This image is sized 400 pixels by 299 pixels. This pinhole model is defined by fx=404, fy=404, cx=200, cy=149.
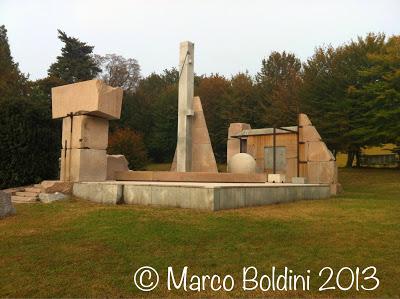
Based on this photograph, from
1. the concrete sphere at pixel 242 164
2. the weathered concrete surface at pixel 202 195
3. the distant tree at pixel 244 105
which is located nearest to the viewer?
the weathered concrete surface at pixel 202 195

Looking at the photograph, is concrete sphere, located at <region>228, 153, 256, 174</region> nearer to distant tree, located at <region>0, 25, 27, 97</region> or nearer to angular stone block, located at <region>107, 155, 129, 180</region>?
angular stone block, located at <region>107, 155, 129, 180</region>

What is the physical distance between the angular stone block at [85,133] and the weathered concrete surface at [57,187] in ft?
4.21

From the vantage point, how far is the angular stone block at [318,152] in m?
19.0

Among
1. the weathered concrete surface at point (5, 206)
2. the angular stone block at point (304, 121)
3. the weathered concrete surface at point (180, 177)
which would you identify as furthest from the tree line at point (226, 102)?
the angular stone block at point (304, 121)

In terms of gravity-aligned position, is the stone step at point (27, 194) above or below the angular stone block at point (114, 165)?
below

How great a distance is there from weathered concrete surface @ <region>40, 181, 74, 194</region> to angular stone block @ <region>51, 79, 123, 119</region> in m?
2.30

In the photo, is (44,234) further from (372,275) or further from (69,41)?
(69,41)

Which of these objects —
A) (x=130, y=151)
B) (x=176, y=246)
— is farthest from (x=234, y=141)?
(x=176, y=246)

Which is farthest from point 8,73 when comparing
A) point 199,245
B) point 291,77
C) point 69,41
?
point 199,245

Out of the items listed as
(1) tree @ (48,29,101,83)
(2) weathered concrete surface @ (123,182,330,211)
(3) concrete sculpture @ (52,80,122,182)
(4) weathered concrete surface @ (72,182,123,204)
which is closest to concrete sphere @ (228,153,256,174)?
(2) weathered concrete surface @ (123,182,330,211)

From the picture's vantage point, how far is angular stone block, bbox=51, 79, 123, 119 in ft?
40.9

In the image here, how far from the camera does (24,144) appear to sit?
46.6 ft

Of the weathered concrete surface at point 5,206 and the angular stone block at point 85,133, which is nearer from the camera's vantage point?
the weathered concrete surface at point 5,206

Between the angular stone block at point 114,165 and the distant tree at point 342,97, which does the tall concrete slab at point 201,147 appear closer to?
the angular stone block at point 114,165
